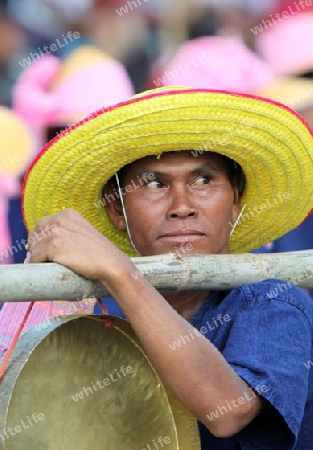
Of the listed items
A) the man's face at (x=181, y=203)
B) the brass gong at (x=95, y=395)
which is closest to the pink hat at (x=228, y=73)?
the man's face at (x=181, y=203)

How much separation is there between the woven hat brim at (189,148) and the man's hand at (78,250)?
0.41 meters

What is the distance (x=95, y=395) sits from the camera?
178 centimetres

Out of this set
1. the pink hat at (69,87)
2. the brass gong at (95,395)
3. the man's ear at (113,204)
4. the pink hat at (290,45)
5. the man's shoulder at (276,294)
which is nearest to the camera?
the brass gong at (95,395)

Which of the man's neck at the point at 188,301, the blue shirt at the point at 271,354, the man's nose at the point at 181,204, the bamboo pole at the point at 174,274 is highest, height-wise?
the man's nose at the point at 181,204

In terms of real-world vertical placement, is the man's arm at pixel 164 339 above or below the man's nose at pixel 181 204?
below

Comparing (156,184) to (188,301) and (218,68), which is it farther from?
(218,68)

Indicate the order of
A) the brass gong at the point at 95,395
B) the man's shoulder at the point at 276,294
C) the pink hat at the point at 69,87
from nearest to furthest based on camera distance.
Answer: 1. the brass gong at the point at 95,395
2. the man's shoulder at the point at 276,294
3. the pink hat at the point at 69,87

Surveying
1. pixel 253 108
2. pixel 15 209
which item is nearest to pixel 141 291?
pixel 253 108

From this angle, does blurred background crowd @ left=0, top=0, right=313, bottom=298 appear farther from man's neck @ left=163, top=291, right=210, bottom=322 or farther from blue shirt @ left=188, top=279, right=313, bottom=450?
blue shirt @ left=188, top=279, right=313, bottom=450

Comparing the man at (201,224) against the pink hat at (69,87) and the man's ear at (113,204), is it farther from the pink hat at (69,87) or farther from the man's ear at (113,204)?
the pink hat at (69,87)

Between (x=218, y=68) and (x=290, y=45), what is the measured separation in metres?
0.40

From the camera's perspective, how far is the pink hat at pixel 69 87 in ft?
12.9

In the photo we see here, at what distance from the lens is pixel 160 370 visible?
1.62 m

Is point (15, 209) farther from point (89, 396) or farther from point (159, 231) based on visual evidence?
point (89, 396)
